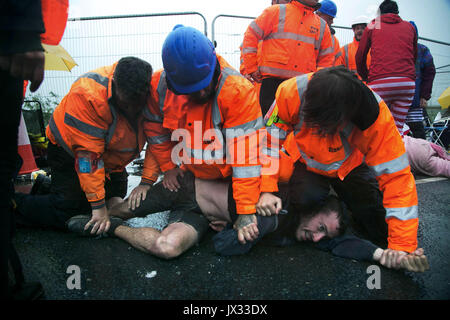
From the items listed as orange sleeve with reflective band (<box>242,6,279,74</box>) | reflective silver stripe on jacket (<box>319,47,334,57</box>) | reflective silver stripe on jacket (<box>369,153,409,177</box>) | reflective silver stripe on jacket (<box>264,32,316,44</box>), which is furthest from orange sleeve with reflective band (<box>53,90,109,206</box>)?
reflective silver stripe on jacket (<box>319,47,334,57</box>)

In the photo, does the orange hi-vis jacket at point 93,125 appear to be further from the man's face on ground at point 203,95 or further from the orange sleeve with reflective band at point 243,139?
the orange sleeve with reflective band at point 243,139

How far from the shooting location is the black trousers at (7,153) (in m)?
0.88

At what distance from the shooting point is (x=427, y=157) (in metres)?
3.32

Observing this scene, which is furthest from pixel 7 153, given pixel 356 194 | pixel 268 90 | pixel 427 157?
pixel 427 157

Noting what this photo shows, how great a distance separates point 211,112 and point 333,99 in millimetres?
734

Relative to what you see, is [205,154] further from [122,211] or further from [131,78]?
[122,211]

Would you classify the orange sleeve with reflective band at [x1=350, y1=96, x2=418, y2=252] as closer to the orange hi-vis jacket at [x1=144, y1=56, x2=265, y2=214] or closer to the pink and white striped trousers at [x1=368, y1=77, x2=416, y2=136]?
the orange hi-vis jacket at [x1=144, y1=56, x2=265, y2=214]

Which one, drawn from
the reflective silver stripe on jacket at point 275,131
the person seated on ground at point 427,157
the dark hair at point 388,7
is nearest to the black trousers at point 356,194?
the reflective silver stripe on jacket at point 275,131

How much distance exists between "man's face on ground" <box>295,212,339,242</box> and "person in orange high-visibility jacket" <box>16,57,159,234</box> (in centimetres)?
116

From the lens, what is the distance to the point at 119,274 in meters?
1.46

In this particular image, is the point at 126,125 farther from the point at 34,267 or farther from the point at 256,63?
the point at 256,63

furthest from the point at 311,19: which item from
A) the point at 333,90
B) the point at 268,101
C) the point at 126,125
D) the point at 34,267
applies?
the point at 34,267

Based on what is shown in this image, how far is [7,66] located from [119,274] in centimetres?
108

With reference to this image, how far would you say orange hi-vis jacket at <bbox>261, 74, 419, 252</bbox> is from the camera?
55.2 inches
